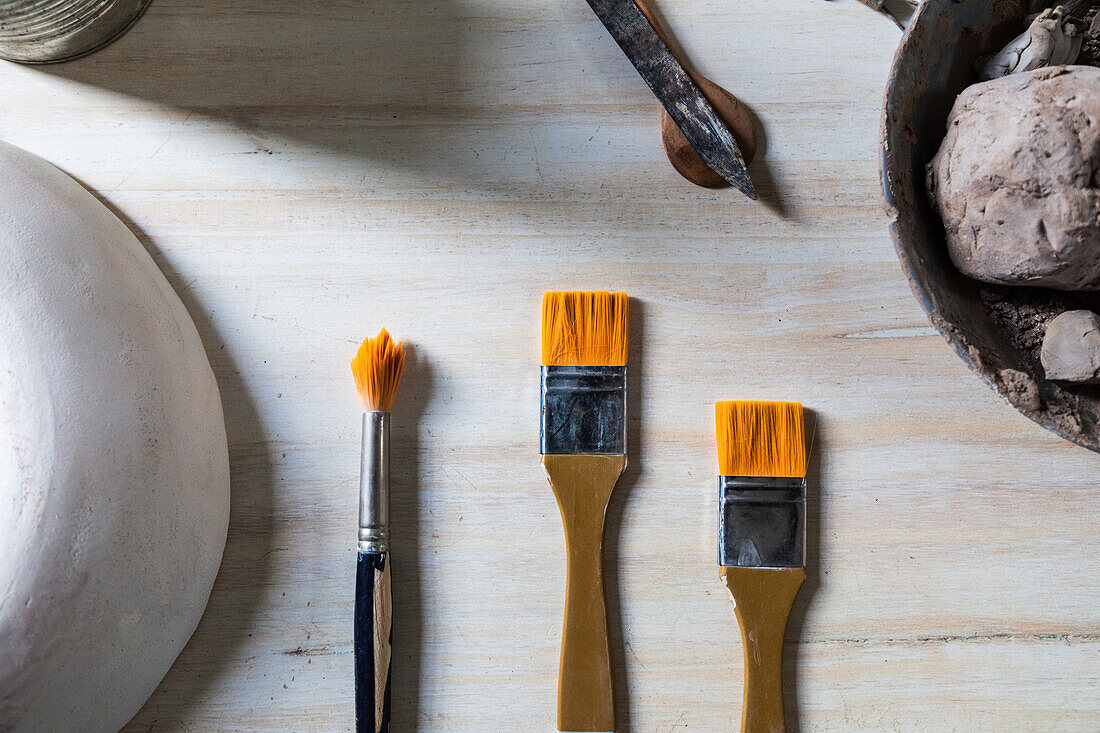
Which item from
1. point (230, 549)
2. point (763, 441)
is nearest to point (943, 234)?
point (763, 441)

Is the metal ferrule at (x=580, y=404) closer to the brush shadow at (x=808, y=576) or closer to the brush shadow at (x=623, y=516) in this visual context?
the brush shadow at (x=623, y=516)

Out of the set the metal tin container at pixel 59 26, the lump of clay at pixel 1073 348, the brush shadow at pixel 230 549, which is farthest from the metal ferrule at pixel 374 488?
the lump of clay at pixel 1073 348

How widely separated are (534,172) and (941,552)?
1.87 ft

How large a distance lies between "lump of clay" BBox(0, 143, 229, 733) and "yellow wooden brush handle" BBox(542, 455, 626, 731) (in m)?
0.35

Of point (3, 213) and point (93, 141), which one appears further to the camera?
point (93, 141)

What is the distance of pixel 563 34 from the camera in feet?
2.60

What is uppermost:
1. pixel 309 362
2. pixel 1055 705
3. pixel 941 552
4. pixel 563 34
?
pixel 563 34

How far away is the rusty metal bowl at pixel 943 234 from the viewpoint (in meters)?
0.61

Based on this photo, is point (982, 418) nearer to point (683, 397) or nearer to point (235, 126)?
point (683, 397)

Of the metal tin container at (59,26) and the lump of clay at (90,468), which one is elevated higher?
the metal tin container at (59,26)

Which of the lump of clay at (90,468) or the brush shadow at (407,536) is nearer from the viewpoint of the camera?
the lump of clay at (90,468)

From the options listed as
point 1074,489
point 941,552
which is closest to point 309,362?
point 941,552

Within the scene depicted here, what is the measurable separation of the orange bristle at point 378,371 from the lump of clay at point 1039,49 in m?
0.60

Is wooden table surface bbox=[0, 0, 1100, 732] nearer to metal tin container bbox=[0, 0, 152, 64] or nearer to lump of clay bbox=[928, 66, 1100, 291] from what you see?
metal tin container bbox=[0, 0, 152, 64]
